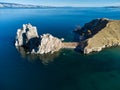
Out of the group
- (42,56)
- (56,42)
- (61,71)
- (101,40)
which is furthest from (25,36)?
(61,71)

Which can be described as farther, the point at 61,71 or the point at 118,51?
the point at 118,51

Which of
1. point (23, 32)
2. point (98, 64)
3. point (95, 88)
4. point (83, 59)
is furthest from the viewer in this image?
point (23, 32)

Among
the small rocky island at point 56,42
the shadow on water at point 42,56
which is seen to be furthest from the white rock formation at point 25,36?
the shadow on water at point 42,56

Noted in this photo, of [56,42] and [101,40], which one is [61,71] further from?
[101,40]

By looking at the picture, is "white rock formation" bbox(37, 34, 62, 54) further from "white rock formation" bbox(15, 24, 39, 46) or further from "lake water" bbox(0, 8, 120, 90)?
"white rock formation" bbox(15, 24, 39, 46)

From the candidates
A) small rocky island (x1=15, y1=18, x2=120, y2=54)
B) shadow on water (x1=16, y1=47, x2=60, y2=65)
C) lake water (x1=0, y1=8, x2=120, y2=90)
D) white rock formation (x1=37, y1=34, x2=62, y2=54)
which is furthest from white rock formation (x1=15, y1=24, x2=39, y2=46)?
white rock formation (x1=37, y1=34, x2=62, y2=54)

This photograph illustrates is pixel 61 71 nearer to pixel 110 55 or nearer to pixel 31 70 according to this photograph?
pixel 31 70

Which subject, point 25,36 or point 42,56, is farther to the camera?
point 25,36

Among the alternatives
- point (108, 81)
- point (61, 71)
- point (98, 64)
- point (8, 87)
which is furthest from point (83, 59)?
point (8, 87)

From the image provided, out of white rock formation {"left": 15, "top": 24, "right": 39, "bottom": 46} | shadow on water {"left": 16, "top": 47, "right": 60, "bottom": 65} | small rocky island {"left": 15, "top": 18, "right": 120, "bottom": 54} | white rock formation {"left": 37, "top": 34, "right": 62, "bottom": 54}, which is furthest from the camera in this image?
white rock formation {"left": 15, "top": 24, "right": 39, "bottom": 46}
